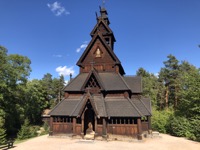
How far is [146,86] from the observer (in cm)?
5450

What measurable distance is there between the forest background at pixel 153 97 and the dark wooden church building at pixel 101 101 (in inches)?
170

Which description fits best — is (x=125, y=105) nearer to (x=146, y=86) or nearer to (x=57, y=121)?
(x=57, y=121)

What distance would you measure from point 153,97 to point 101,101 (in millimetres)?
34620

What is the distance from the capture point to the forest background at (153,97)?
20.3m

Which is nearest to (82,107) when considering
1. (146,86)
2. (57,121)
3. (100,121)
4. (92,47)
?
(100,121)

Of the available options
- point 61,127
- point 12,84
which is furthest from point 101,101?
point 12,84

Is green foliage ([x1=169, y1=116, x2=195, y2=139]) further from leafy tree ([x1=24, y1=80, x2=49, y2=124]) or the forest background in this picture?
leafy tree ([x1=24, y1=80, x2=49, y2=124])

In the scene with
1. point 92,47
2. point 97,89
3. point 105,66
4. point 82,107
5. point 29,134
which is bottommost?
point 29,134

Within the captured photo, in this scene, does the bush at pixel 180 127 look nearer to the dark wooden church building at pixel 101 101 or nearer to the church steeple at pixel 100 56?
the dark wooden church building at pixel 101 101

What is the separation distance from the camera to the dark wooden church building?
18.6 metres

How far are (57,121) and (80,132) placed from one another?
3.31 metres

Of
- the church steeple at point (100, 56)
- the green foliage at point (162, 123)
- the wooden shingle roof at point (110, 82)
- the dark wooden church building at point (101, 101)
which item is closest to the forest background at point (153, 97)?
the green foliage at point (162, 123)

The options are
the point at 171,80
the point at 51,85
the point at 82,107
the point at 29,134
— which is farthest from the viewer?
the point at 51,85

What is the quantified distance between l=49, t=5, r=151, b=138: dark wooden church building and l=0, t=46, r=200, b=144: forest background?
4.32 meters
